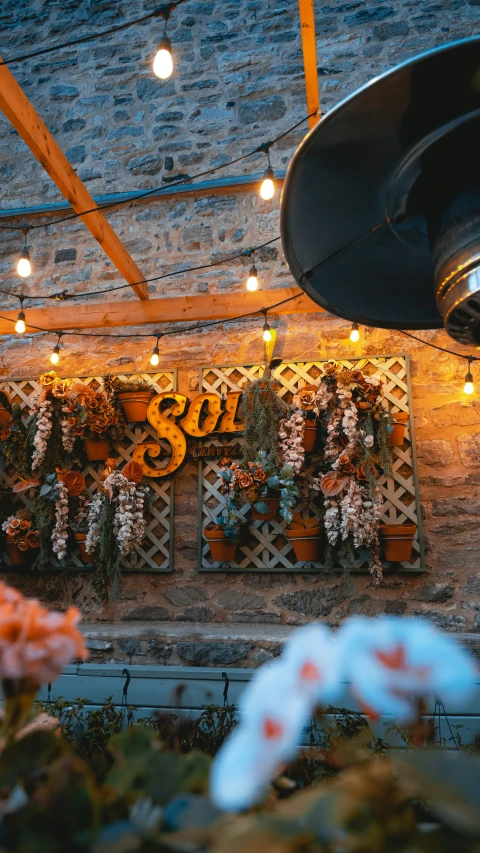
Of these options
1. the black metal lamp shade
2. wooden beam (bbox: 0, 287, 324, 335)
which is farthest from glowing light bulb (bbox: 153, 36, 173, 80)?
wooden beam (bbox: 0, 287, 324, 335)

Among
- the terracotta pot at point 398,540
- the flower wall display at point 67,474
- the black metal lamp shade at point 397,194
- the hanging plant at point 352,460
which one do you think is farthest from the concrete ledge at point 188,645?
the black metal lamp shade at point 397,194

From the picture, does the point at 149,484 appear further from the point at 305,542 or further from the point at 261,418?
the point at 305,542

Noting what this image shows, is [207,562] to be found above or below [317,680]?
above

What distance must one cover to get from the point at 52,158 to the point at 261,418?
164 cm

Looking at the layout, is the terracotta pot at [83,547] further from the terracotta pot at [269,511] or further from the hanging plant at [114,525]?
the terracotta pot at [269,511]

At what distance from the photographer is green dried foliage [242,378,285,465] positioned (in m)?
3.27

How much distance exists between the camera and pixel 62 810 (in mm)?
458

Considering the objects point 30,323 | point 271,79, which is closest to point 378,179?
point 30,323

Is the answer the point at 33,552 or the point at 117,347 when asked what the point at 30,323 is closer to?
the point at 117,347

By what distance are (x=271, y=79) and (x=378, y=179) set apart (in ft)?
12.1

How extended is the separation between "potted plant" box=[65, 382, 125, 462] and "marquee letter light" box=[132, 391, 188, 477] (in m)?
0.17

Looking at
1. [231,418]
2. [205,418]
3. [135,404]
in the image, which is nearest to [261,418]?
[231,418]

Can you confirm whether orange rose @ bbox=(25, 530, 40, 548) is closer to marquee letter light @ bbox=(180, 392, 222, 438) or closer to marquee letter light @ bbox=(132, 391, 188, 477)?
marquee letter light @ bbox=(132, 391, 188, 477)

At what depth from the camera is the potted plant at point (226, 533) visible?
3.17 metres
